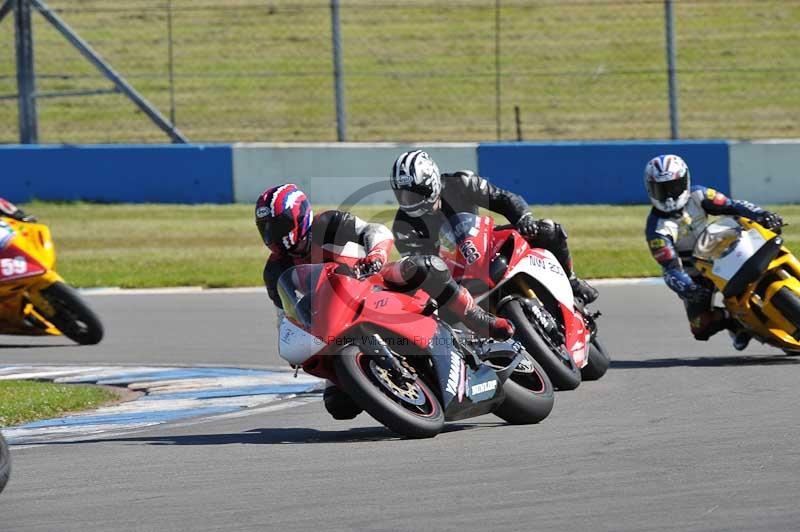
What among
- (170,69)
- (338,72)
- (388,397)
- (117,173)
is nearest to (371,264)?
(388,397)

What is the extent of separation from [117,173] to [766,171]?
324 inches

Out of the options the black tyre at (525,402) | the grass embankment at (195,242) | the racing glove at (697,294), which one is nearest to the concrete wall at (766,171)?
the grass embankment at (195,242)

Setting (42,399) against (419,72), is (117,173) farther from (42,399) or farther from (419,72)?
(42,399)

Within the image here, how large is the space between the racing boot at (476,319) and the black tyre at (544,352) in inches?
19.6

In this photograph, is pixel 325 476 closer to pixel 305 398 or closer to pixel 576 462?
pixel 576 462

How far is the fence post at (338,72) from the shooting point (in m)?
19.2

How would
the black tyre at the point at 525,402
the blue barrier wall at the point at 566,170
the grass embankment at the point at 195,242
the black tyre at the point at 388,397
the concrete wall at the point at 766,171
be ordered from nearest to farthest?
the black tyre at the point at 388,397, the black tyre at the point at 525,402, the grass embankment at the point at 195,242, the concrete wall at the point at 766,171, the blue barrier wall at the point at 566,170

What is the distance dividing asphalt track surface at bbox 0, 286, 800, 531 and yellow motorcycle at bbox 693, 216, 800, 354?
0.27 metres

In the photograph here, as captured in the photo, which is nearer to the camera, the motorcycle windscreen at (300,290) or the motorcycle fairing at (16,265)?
the motorcycle windscreen at (300,290)

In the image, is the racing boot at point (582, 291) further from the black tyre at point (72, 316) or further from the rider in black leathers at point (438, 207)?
the black tyre at point (72, 316)

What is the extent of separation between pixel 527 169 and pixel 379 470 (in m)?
12.5

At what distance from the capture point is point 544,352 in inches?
327

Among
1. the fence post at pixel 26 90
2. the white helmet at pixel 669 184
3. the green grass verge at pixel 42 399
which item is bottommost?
the green grass verge at pixel 42 399

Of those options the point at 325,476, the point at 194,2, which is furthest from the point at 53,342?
the point at 194,2
